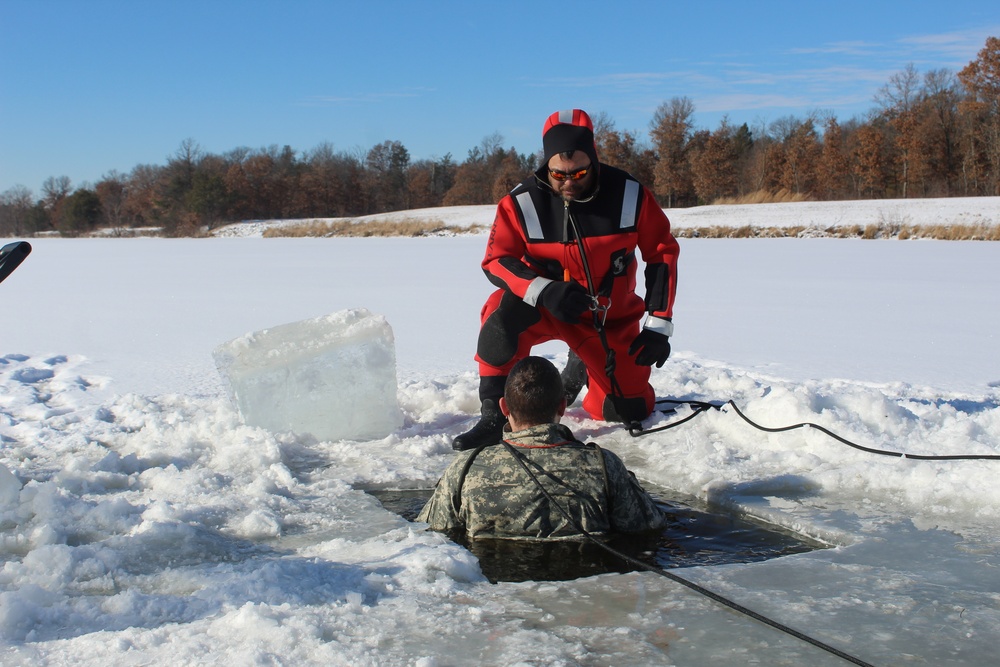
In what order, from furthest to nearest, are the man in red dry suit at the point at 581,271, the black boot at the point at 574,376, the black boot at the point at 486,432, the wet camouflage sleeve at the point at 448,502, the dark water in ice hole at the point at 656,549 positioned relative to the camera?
1. the black boot at the point at 574,376
2. the man in red dry suit at the point at 581,271
3. the black boot at the point at 486,432
4. the wet camouflage sleeve at the point at 448,502
5. the dark water in ice hole at the point at 656,549

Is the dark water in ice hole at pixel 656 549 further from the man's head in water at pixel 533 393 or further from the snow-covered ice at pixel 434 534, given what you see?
the man's head in water at pixel 533 393

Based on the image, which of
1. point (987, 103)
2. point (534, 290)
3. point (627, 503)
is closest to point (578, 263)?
point (534, 290)

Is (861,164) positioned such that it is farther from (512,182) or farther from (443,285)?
(443,285)

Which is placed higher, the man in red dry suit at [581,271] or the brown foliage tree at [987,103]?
the brown foliage tree at [987,103]

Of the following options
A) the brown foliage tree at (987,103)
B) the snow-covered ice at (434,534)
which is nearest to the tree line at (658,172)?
the brown foliage tree at (987,103)

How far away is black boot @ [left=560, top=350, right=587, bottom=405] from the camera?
13.2 ft

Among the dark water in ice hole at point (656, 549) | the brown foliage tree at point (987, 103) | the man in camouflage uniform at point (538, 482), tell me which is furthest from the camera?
the brown foliage tree at point (987, 103)

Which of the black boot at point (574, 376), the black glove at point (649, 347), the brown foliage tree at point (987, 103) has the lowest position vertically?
the black boot at point (574, 376)

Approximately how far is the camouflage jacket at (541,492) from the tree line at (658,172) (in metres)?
32.0

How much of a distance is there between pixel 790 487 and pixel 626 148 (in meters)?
37.4

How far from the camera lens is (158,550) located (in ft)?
7.88

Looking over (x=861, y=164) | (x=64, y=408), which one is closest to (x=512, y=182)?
(x=861, y=164)

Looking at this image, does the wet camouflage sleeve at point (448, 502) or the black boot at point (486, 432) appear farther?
the black boot at point (486, 432)

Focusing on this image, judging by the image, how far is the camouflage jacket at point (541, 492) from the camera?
248cm
